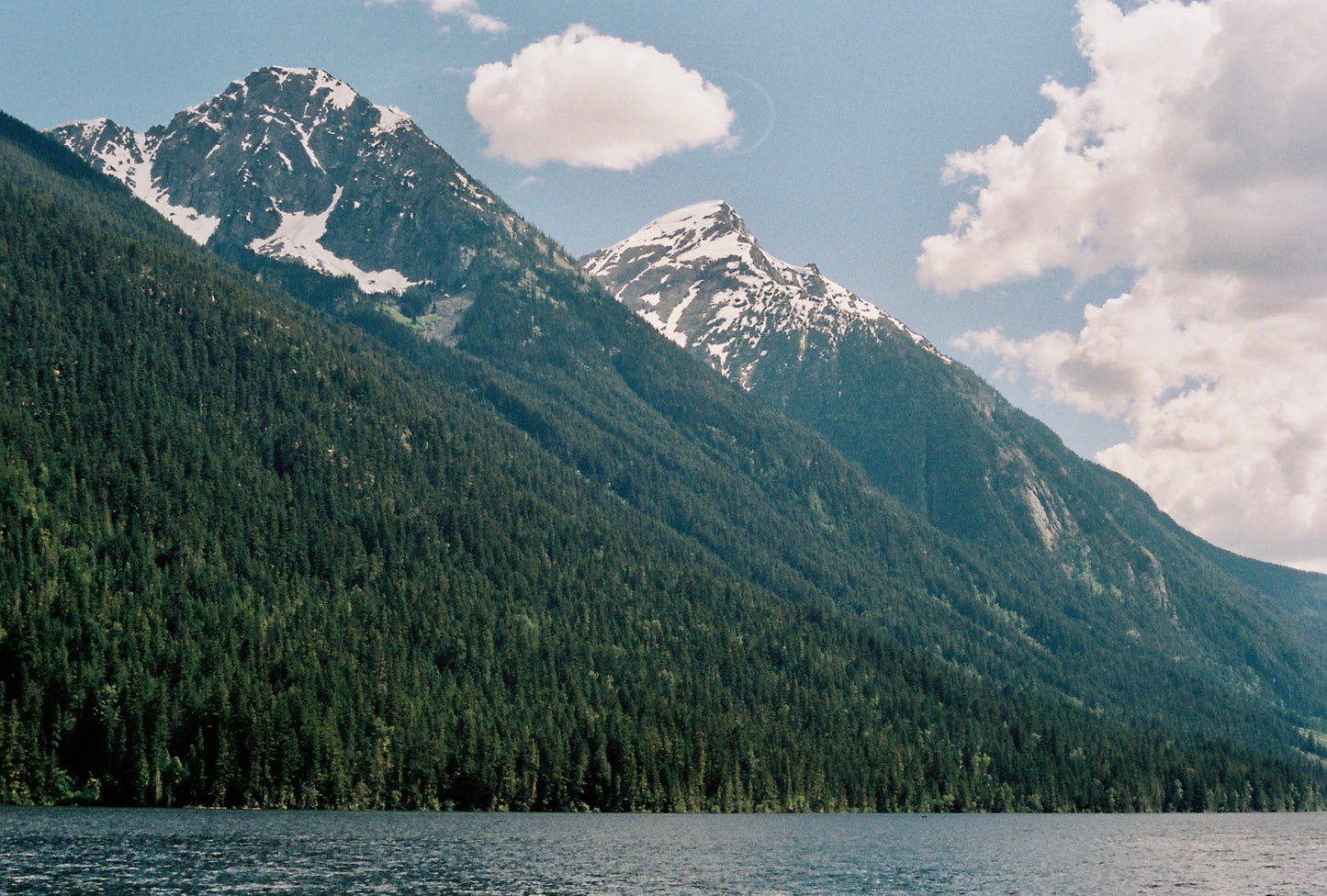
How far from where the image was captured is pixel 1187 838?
19950 centimetres

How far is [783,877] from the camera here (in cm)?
12531

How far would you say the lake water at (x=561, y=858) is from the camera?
351ft

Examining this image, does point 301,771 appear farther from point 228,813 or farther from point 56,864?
point 56,864

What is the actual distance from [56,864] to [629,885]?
152 feet

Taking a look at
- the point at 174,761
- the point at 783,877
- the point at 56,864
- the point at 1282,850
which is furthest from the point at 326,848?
the point at 1282,850

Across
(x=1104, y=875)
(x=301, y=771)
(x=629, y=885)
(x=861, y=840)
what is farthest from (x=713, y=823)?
(x=629, y=885)

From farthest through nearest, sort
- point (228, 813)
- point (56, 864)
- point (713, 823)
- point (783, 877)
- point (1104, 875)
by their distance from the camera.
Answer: point (713, 823) < point (228, 813) < point (1104, 875) < point (783, 877) < point (56, 864)

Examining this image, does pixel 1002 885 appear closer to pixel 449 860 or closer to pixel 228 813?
pixel 449 860

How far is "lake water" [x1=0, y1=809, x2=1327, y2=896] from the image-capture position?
10694 cm

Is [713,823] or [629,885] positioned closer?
[629,885]

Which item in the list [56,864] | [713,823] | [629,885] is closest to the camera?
[56,864]

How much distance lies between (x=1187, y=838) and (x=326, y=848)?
5244 inches

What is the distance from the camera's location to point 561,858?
13375 centimetres

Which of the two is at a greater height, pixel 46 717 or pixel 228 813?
pixel 46 717
